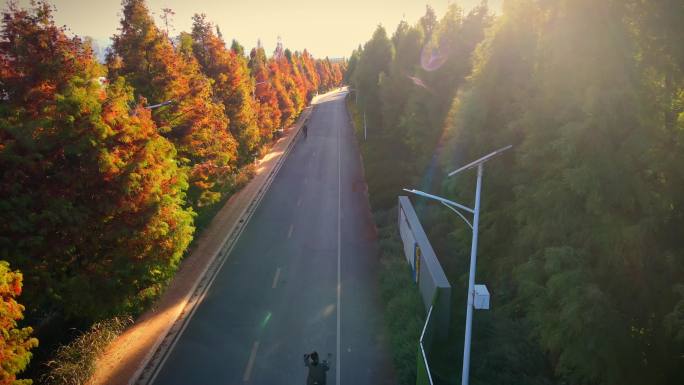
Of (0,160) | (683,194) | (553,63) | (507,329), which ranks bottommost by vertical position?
(507,329)

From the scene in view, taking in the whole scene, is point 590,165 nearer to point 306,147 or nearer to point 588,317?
point 588,317

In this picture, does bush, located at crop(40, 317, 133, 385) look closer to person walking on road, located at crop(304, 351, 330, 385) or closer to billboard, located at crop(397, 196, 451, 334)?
person walking on road, located at crop(304, 351, 330, 385)

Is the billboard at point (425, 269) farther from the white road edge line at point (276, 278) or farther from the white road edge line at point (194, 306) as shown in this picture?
the white road edge line at point (194, 306)

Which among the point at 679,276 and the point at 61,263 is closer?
the point at 679,276

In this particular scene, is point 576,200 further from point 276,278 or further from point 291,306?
point 276,278

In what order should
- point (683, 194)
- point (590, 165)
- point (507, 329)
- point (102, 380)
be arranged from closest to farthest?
point (683, 194), point (590, 165), point (102, 380), point (507, 329)

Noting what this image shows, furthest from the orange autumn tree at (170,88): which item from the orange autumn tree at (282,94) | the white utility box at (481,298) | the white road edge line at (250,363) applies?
the orange autumn tree at (282,94)

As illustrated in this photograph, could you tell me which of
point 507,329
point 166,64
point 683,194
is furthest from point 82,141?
point 683,194

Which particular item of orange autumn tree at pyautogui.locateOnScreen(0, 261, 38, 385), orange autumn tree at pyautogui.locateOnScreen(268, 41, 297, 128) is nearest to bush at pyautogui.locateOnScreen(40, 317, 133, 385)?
orange autumn tree at pyautogui.locateOnScreen(0, 261, 38, 385)
